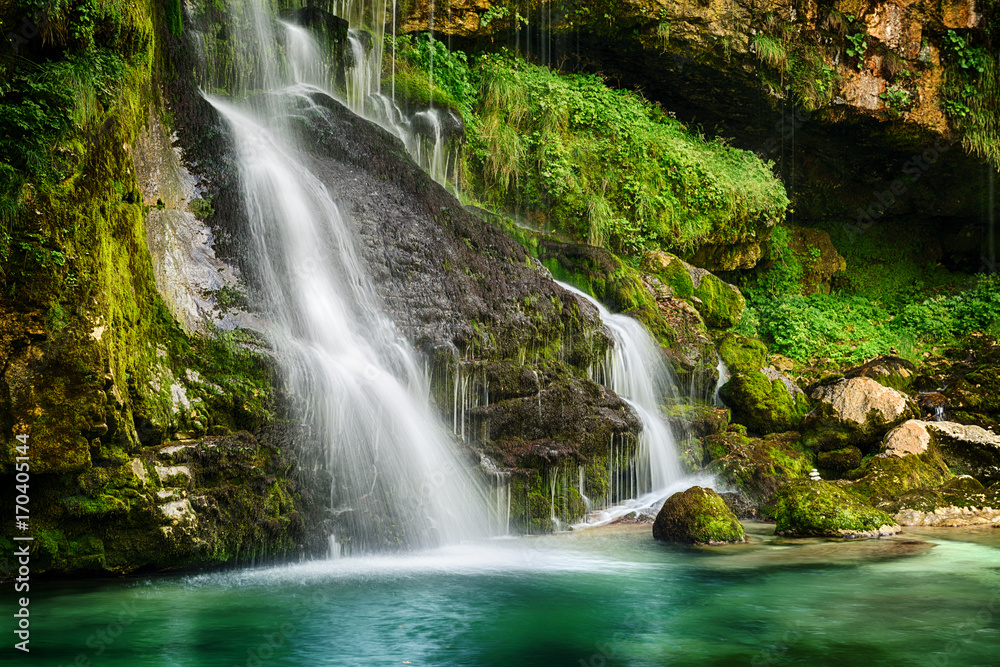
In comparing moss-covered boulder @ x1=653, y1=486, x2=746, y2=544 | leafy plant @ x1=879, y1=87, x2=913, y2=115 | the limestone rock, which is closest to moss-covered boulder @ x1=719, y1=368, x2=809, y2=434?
the limestone rock

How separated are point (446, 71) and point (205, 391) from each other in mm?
9141

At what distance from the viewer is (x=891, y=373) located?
13656 mm

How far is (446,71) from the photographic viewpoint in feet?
45.5

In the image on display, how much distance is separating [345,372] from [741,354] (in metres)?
8.08

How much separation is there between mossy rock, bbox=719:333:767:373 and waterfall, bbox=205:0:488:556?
21.7 ft

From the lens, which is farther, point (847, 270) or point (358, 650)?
point (847, 270)

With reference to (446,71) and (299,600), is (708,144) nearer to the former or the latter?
(446,71)

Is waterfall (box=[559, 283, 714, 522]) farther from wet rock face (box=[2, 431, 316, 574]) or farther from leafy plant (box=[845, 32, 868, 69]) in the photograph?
leafy plant (box=[845, 32, 868, 69])

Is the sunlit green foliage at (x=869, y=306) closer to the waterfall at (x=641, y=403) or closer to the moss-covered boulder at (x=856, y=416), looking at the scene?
the moss-covered boulder at (x=856, y=416)

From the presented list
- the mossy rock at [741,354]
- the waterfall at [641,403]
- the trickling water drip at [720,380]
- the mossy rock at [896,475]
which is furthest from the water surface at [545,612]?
the mossy rock at [741,354]

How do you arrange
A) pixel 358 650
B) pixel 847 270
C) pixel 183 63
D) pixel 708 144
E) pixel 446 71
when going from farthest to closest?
pixel 847 270, pixel 708 144, pixel 446 71, pixel 183 63, pixel 358 650

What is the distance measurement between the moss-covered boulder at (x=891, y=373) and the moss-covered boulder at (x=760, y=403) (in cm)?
→ 208

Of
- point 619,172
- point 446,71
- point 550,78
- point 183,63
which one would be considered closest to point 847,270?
point 619,172

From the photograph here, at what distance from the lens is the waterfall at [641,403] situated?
967cm
